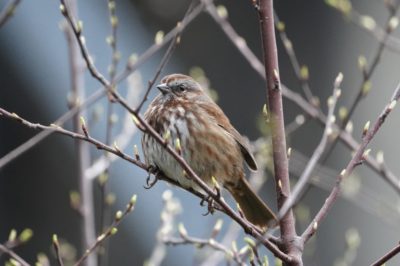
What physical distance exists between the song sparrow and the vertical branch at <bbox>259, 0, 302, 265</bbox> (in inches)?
41.5

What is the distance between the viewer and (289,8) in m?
10.4

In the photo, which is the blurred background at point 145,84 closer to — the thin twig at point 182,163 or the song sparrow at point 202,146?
the song sparrow at point 202,146

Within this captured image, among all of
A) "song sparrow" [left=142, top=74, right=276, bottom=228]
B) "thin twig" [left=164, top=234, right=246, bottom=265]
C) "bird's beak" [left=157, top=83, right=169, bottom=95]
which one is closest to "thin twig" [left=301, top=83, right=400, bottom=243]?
"thin twig" [left=164, top=234, right=246, bottom=265]

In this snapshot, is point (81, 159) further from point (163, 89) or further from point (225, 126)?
point (225, 126)

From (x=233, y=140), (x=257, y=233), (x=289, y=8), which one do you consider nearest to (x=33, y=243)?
(x=289, y=8)

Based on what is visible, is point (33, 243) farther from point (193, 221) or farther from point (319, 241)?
point (319, 241)

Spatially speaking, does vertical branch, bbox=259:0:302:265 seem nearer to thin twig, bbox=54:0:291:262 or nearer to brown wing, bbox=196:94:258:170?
thin twig, bbox=54:0:291:262

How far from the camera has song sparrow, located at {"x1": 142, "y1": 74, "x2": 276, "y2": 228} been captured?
5.34 meters

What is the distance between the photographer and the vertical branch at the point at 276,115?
4.18 metres

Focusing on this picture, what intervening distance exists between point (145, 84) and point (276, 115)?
561 centimetres

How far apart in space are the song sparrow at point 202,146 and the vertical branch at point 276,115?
1.05 m

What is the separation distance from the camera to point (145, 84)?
976 centimetres

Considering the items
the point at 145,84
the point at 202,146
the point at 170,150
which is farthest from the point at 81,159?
the point at 145,84

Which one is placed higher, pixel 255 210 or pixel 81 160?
pixel 81 160
